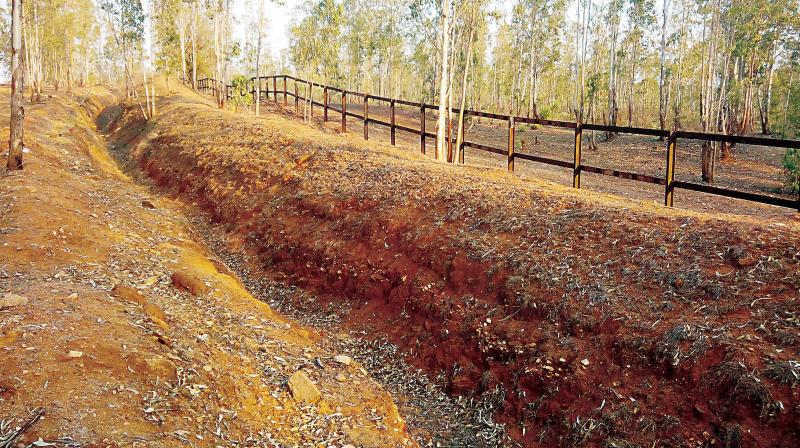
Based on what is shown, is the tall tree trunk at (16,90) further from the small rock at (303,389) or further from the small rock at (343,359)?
the small rock at (303,389)

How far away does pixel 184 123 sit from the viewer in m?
21.8

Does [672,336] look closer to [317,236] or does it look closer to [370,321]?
[370,321]

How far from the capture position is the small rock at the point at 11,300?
5355 mm

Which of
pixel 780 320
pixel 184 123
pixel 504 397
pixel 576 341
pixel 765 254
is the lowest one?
pixel 504 397

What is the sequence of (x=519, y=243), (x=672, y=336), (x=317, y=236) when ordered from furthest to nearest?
(x=317, y=236)
(x=519, y=243)
(x=672, y=336)

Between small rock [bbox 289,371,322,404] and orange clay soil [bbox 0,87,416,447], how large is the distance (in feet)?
0.13

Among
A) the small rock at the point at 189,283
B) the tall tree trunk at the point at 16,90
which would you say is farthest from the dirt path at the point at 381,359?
the tall tree trunk at the point at 16,90

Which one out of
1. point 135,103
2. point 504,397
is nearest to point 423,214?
point 504,397

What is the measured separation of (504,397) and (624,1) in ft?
119

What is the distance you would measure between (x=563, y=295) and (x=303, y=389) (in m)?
3.19

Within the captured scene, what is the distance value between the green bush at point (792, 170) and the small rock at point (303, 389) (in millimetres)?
16509

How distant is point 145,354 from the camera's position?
5027 mm

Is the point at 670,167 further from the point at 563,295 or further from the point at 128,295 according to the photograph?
the point at 128,295

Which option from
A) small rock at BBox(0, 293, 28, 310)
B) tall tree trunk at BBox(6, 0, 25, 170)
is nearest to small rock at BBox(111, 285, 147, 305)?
small rock at BBox(0, 293, 28, 310)
